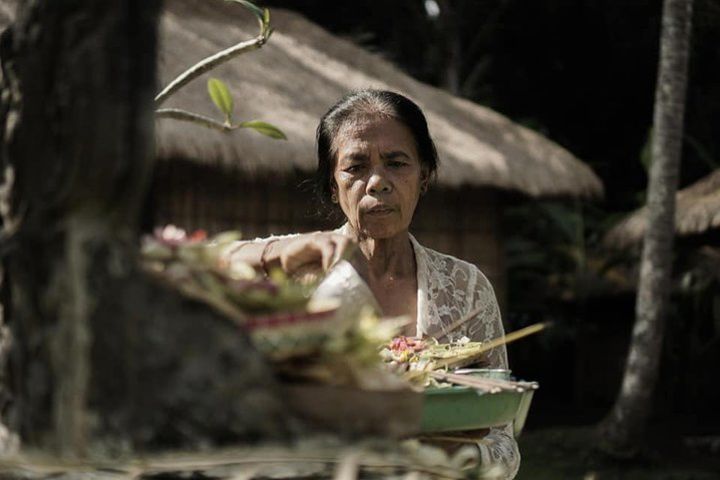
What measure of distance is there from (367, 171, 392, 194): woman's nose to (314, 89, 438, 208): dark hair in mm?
152

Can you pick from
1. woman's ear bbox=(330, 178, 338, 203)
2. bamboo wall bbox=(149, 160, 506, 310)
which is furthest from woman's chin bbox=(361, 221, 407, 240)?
bamboo wall bbox=(149, 160, 506, 310)

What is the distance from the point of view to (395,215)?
2.54m

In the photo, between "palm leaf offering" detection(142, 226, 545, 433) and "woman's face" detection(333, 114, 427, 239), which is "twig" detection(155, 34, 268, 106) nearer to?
"woman's face" detection(333, 114, 427, 239)

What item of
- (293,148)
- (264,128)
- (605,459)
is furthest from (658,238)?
(264,128)

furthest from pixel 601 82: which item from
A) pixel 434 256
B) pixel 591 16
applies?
pixel 434 256

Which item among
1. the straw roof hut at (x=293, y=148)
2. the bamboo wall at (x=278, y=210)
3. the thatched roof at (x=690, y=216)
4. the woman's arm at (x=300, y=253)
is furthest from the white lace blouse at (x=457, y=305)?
the thatched roof at (x=690, y=216)

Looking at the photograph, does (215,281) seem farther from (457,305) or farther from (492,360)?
(457,305)

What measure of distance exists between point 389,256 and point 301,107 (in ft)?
18.8

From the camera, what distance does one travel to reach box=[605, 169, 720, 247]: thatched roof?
29.1 feet

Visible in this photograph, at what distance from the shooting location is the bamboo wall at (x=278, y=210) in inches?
296

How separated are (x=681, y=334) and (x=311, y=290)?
9.21 meters

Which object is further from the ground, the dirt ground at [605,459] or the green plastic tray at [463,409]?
the green plastic tray at [463,409]

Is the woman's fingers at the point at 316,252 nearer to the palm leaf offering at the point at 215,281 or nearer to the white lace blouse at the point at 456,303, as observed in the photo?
the palm leaf offering at the point at 215,281

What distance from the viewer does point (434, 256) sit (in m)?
2.78
